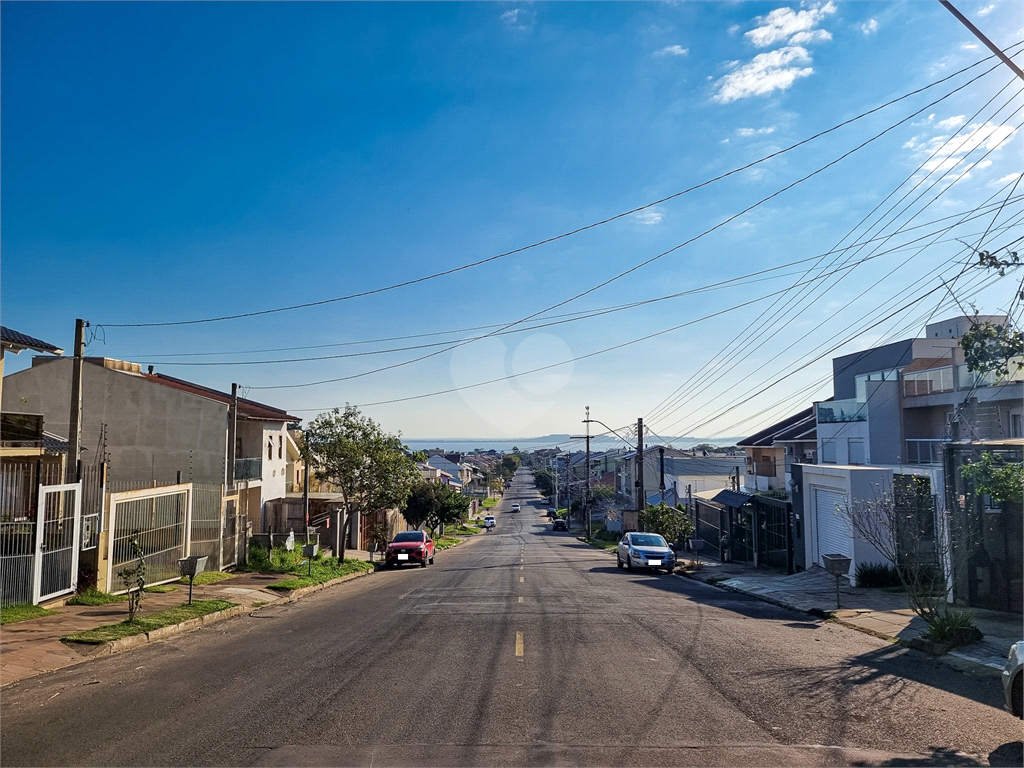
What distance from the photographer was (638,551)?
2789 cm

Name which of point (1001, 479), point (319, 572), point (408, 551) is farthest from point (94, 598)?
point (1001, 479)

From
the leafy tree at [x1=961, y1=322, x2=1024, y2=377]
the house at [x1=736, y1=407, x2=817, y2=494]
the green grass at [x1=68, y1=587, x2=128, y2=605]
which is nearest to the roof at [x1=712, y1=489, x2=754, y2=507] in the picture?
the house at [x1=736, y1=407, x2=817, y2=494]

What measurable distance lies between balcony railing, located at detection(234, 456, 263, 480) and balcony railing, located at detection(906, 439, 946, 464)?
27.1 m

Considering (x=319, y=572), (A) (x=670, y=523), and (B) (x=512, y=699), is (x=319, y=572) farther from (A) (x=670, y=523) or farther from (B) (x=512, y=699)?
(A) (x=670, y=523)

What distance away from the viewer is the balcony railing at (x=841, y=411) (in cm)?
3163

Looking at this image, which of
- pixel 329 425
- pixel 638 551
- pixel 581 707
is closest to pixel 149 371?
pixel 329 425

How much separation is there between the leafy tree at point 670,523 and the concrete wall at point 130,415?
70.9 ft

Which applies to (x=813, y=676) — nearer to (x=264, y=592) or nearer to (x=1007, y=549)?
(x=1007, y=549)

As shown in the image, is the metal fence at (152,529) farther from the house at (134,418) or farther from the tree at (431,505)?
the tree at (431,505)

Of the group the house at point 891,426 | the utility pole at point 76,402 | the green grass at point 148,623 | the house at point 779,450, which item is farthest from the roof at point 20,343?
the house at point 779,450

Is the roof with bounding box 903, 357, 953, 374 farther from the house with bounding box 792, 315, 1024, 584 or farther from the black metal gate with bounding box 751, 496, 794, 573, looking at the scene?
the black metal gate with bounding box 751, 496, 794, 573

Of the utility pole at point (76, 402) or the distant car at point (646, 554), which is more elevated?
the utility pole at point (76, 402)

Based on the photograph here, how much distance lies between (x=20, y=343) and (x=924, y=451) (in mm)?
27324

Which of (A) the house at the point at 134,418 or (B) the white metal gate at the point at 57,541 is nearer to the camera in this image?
(B) the white metal gate at the point at 57,541
